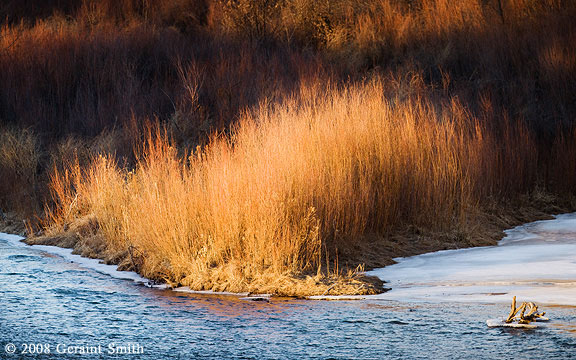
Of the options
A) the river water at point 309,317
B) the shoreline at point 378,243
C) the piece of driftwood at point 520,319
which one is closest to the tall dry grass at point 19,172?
the shoreline at point 378,243

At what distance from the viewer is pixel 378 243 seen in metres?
10.3

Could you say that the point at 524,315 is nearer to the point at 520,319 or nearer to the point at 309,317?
the point at 520,319

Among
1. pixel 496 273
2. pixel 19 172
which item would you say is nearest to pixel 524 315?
pixel 496 273

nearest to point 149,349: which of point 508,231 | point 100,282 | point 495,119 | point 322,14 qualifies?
point 100,282

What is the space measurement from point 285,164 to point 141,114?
29.1 feet

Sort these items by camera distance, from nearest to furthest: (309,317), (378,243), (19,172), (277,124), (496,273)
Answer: (309,317) < (496,273) < (378,243) < (277,124) < (19,172)

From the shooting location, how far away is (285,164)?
952 cm

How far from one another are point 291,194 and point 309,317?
7.50 feet

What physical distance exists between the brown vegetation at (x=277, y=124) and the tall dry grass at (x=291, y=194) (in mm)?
30

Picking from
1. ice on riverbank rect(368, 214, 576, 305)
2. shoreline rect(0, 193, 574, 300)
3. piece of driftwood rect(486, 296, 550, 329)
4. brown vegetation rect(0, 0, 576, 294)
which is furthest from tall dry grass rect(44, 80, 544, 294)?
piece of driftwood rect(486, 296, 550, 329)

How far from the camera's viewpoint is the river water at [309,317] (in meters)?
6.26

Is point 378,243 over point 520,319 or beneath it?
beneath

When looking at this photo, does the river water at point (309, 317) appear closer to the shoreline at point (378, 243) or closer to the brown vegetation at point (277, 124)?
the shoreline at point (378, 243)

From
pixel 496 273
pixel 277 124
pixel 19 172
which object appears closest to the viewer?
pixel 496 273
